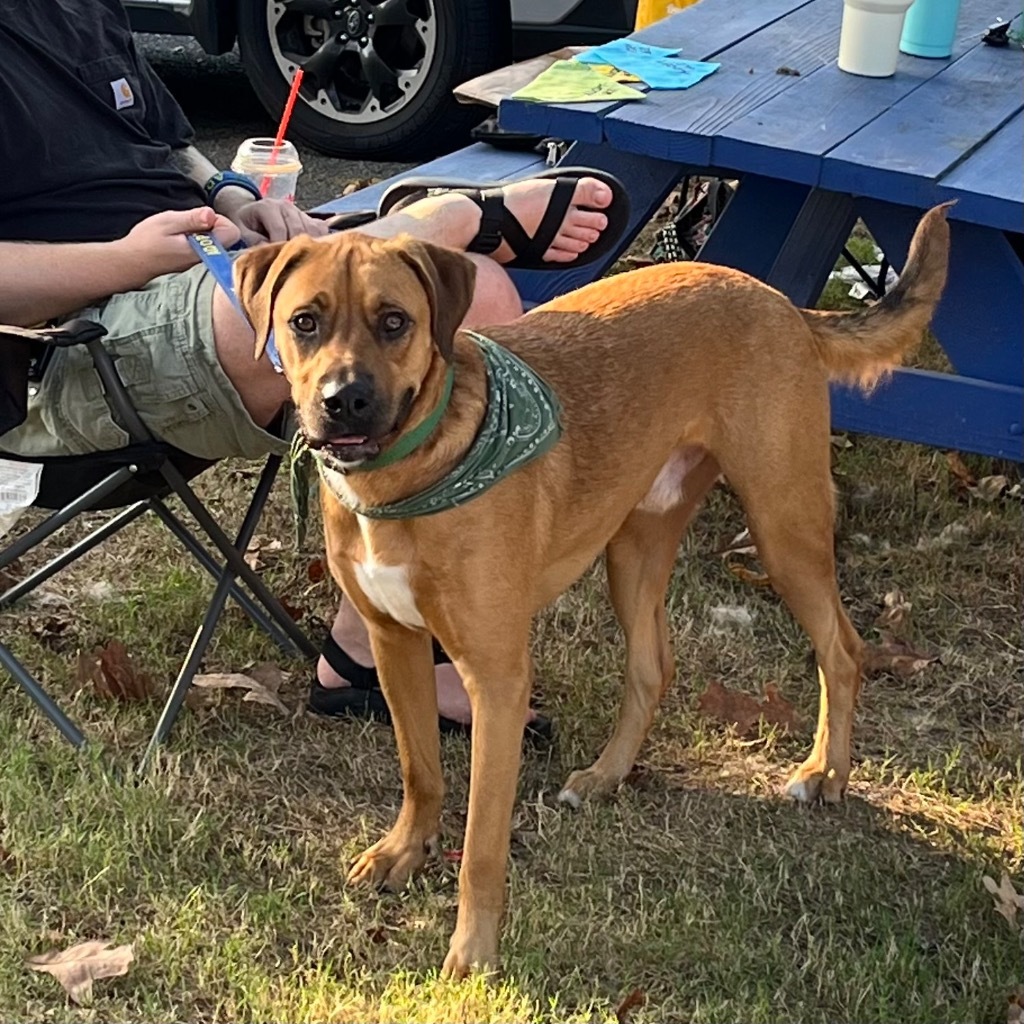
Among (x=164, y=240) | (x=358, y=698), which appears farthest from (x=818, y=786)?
(x=164, y=240)

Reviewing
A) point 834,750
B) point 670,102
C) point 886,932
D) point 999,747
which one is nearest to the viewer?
point 886,932

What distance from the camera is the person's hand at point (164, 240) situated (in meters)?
3.25

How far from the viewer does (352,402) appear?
2.53 m

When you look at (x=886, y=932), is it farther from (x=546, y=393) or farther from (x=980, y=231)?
(x=980, y=231)

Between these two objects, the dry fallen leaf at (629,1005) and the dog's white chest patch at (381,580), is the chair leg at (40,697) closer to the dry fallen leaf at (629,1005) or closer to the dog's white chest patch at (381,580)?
the dog's white chest patch at (381,580)

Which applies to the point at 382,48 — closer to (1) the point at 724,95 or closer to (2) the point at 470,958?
(1) the point at 724,95

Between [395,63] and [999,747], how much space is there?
475 centimetres

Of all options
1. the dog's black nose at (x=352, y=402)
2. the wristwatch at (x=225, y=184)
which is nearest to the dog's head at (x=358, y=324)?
the dog's black nose at (x=352, y=402)

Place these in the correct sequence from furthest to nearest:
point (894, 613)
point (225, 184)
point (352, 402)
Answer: point (894, 613)
point (225, 184)
point (352, 402)

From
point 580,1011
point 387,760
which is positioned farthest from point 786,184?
point 580,1011

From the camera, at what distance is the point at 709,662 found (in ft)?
13.1

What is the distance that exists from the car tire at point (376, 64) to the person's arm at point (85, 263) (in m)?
3.95

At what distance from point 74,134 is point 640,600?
1.67 meters

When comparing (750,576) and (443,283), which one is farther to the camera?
(750,576)
